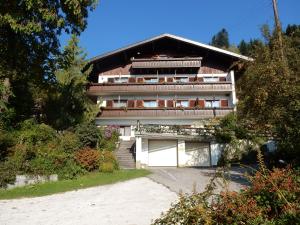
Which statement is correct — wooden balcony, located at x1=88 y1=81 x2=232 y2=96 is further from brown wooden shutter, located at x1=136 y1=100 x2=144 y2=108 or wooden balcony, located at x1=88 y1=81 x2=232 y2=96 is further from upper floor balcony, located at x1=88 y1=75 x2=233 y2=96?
brown wooden shutter, located at x1=136 y1=100 x2=144 y2=108

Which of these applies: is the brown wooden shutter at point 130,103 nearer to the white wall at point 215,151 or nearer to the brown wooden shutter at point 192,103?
the brown wooden shutter at point 192,103

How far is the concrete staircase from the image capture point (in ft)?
87.4

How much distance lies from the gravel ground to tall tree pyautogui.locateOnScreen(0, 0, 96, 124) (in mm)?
9427

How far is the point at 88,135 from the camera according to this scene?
25.5 m

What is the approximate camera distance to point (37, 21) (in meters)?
21.9

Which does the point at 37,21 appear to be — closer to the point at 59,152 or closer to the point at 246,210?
the point at 59,152

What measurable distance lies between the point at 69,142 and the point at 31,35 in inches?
298

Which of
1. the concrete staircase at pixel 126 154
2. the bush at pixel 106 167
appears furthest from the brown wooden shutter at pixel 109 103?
the bush at pixel 106 167

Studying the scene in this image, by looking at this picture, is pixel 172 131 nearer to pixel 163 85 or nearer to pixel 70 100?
pixel 163 85

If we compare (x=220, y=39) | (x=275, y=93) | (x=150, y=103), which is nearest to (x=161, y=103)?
(x=150, y=103)

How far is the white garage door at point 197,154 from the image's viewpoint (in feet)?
91.4

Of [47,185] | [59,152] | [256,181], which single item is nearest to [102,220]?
[256,181]

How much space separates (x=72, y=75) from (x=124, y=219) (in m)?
21.7

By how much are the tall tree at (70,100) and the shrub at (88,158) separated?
19.0 feet
